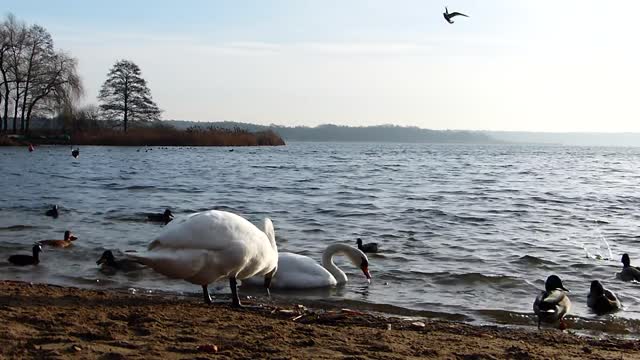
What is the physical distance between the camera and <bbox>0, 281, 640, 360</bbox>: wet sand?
5465 mm

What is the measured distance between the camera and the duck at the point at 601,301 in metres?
9.47

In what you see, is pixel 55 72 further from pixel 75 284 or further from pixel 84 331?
pixel 84 331

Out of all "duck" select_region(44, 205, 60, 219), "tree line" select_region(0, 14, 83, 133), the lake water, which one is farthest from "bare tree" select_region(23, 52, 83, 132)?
"duck" select_region(44, 205, 60, 219)

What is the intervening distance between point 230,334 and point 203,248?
3.76 feet

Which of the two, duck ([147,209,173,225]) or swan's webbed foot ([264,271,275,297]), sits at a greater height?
swan's webbed foot ([264,271,275,297])

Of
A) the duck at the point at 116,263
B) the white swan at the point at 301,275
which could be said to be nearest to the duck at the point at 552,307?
the white swan at the point at 301,275

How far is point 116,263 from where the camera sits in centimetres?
1105

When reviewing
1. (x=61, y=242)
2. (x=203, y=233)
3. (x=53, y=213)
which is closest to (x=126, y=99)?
(x=53, y=213)

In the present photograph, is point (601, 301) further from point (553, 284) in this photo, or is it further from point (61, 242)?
point (61, 242)

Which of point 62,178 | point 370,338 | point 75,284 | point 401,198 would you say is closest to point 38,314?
point 370,338

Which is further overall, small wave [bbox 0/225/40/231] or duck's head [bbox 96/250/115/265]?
small wave [bbox 0/225/40/231]

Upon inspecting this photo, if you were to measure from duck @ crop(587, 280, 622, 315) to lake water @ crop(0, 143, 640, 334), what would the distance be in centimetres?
20

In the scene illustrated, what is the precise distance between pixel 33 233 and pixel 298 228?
5.66 meters

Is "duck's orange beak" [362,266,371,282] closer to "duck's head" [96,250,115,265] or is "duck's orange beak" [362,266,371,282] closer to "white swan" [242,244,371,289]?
"white swan" [242,244,371,289]
